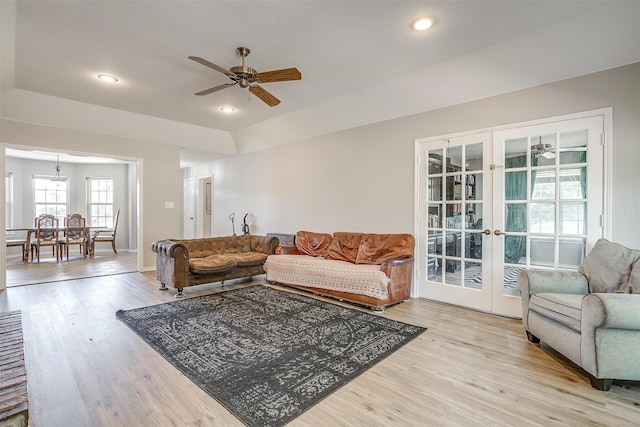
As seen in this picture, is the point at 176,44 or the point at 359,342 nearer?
the point at 359,342

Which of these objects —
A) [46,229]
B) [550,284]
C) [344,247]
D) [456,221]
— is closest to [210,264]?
[344,247]

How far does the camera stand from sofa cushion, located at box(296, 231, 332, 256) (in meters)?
4.96

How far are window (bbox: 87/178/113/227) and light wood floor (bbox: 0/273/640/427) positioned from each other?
270 inches

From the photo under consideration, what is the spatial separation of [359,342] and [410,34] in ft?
9.29

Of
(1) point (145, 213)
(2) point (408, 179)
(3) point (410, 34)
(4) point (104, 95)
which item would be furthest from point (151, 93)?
(2) point (408, 179)

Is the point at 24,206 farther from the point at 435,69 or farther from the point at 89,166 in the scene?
the point at 435,69

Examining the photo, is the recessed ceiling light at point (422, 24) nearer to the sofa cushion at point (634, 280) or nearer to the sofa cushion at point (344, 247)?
the sofa cushion at point (634, 280)

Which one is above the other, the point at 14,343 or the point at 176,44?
the point at 176,44

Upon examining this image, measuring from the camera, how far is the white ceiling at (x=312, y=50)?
2498mm

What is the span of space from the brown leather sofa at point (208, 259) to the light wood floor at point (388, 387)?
117cm

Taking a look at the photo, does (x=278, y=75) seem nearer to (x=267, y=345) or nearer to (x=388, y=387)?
(x=267, y=345)

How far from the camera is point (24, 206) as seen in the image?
8.12 m

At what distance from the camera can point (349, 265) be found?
13.5ft

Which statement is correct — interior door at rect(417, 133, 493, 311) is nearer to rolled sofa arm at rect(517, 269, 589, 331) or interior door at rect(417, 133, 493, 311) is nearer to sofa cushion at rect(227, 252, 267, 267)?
rolled sofa arm at rect(517, 269, 589, 331)
